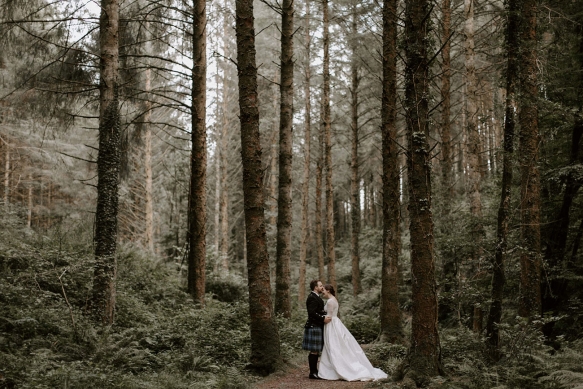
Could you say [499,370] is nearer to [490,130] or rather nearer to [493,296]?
[493,296]

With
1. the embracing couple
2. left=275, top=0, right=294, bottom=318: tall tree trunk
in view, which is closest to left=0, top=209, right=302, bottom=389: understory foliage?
the embracing couple

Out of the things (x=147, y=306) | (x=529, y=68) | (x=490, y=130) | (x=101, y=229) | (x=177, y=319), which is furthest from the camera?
(x=490, y=130)

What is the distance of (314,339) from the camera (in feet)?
29.9

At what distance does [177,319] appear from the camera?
34.9 feet

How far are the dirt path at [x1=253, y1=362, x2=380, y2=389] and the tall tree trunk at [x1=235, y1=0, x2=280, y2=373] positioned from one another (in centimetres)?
26

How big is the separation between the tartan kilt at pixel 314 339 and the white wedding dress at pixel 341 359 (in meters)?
0.20

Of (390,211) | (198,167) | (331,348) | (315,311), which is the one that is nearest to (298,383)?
(331,348)

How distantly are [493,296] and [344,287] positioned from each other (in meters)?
17.7

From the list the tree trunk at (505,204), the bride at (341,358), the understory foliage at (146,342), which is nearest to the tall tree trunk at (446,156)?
the understory foliage at (146,342)

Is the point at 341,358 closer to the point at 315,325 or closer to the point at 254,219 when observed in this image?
the point at 315,325

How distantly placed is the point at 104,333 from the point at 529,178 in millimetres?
7954

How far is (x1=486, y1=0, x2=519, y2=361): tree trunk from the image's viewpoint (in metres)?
8.67

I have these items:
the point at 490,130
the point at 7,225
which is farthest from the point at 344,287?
the point at 7,225

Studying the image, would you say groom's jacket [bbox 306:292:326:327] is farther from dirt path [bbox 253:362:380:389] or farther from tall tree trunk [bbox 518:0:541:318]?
tall tree trunk [bbox 518:0:541:318]
